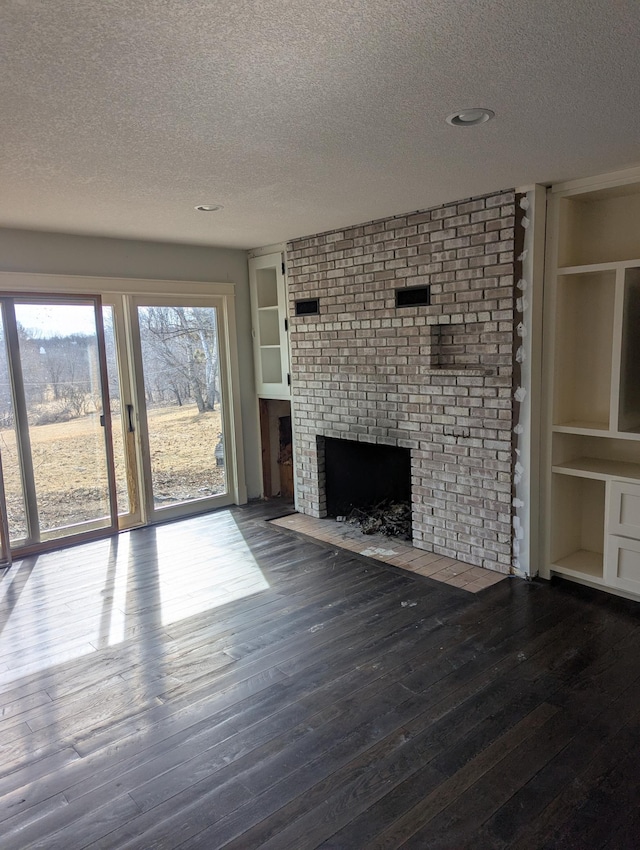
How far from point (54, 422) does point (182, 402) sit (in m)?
1.15

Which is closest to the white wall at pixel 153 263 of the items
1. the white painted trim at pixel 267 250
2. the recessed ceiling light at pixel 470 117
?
the white painted trim at pixel 267 250

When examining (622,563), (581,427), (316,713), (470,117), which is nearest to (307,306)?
(581,427)

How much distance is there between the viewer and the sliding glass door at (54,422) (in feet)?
14.2

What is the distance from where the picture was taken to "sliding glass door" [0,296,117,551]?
4328 millimetres

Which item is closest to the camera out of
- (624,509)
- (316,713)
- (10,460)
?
(316,713)

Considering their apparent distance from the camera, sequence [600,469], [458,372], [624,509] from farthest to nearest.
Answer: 1. [458,372]
2. [600,469]
3. [624,509]

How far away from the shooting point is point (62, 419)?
4578mm

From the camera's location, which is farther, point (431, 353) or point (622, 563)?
point (431, 353)

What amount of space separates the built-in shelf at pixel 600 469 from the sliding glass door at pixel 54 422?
11.7 feet

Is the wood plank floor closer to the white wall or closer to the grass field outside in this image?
the grass field outside

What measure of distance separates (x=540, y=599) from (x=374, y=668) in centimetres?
125

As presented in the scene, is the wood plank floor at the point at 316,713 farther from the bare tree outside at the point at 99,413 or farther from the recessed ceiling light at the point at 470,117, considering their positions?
the recessed ceiling light at the point at 470,117

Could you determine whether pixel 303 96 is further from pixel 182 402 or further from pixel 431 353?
pixel 182 402

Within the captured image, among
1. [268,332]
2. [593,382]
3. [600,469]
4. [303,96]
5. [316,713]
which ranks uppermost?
[303,96]
